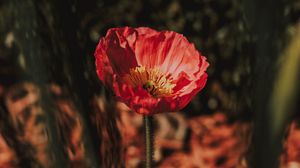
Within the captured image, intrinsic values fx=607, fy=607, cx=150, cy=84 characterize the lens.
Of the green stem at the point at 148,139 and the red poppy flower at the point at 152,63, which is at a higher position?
the red poppy flower at the point at 152,63

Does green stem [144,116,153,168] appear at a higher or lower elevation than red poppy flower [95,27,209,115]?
lower

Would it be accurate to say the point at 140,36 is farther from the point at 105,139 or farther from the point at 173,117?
the point at 173,117

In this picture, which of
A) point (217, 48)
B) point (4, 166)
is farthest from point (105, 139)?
point (217, 48)

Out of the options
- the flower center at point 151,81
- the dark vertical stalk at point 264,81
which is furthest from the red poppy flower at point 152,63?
the dark vertical stalk at point 264,81

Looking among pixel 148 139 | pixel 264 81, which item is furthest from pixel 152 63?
pixel 264 81

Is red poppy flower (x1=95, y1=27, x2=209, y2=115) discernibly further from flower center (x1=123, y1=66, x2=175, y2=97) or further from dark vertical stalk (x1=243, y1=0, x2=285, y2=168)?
dark vertical stalk (x1=243, y1=0, x2=285, y2=168)

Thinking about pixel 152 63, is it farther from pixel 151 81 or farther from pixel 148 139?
pixel 148 139

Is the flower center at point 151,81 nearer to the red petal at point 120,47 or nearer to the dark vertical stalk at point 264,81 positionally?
the red petal at point 120,47

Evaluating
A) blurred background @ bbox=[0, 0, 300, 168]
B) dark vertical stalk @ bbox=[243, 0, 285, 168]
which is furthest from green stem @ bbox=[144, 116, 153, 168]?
dark vertical stalk @ bbox=[243, 0, 285, 168]

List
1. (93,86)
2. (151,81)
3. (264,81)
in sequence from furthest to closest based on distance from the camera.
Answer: (151,81)
(93,86)
(264,81)
